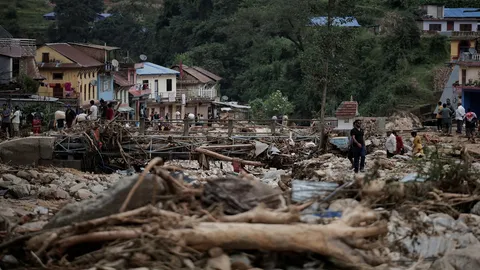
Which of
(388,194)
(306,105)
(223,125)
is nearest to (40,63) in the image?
(306,105)

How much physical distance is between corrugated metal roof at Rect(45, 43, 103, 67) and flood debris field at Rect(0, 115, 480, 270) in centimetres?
4392

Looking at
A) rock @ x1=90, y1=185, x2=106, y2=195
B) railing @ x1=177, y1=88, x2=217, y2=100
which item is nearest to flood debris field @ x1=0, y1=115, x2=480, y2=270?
rock @ x1=90, y1=185, x2=106, y2=195

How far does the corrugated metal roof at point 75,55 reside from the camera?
57.3 metres

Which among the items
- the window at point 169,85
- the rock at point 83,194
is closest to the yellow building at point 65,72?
the window at point 169,85

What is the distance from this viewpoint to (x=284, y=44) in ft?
235

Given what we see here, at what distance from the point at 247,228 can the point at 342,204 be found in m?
1.80

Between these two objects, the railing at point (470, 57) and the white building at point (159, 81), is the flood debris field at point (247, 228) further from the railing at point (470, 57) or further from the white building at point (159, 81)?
the white building at point (159, 81)

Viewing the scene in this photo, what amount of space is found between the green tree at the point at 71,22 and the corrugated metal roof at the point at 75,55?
90.0ft

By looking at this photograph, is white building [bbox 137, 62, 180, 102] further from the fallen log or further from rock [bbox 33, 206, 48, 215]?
rock [bbox 33, 206, 48, 215]

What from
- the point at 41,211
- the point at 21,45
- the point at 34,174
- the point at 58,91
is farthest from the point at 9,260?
the point at 58,91

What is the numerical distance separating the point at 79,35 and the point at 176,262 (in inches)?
3069

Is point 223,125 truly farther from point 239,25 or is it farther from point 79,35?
point 79,35

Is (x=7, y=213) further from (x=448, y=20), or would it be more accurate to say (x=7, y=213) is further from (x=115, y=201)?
(x=448, y=20)

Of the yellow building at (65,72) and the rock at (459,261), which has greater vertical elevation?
the yellow building at (65,72)
